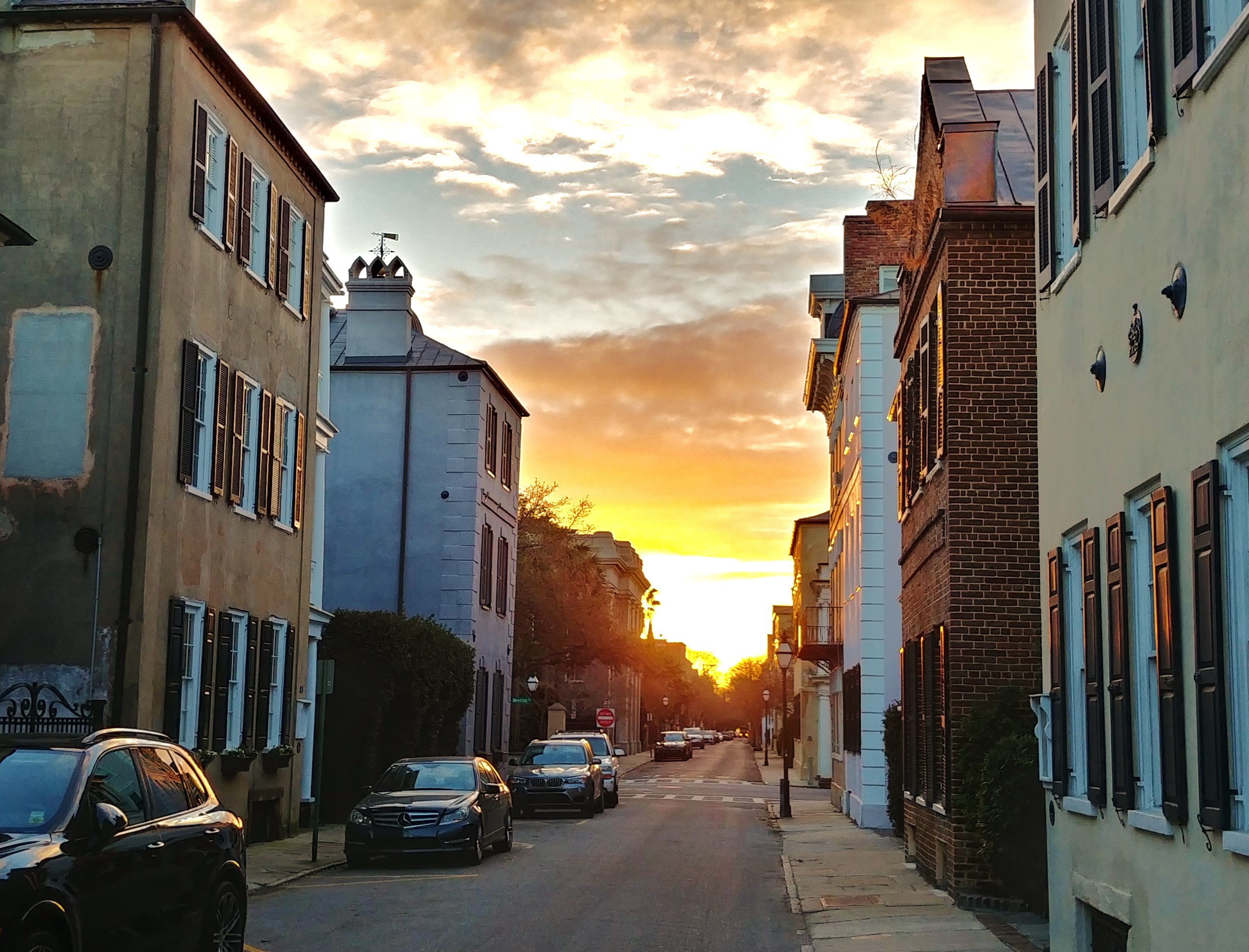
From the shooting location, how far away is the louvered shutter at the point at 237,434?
21.9 meters

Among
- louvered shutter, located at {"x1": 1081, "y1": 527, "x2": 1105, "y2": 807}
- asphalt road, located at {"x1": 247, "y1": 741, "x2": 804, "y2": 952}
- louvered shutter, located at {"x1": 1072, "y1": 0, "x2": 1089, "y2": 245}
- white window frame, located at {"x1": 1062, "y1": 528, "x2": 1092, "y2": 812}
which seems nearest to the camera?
louvered shutter, located at {"x1": 1081, "y1": 527, "x2": 1105, "y2": 807}

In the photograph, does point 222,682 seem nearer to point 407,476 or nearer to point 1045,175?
point 1045,175

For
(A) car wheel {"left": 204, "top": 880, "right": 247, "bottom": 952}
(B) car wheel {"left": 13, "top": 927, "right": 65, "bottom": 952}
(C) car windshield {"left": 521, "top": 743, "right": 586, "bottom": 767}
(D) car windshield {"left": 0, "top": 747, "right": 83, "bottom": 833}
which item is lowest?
(A) car wheel {"left": 204, "top": 880, "right": 247, "bottom": 952}

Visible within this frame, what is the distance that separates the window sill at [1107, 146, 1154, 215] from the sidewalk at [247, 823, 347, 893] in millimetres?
11671

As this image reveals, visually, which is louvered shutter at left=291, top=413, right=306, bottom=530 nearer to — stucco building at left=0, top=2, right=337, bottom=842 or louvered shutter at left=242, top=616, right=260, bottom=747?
louvered shutter at left=242, top=616, right=260, bottom=747

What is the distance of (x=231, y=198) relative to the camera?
21562 mm

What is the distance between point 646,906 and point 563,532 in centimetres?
4646

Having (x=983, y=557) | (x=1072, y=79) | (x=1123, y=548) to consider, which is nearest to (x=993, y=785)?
(x=983, y=557)

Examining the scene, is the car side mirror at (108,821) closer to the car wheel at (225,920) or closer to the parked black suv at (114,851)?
the parked black suv at (114,851)

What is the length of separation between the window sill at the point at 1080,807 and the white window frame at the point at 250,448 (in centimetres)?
1430

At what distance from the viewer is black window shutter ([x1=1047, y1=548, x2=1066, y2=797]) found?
11453 mm

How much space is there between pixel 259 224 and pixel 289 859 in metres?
9.30

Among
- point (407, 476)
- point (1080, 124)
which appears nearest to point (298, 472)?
point (407, 476)

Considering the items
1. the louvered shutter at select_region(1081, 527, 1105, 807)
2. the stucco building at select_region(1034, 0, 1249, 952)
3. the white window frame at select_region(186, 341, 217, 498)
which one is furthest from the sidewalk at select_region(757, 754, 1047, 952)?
the white window frame at select_region(186, 341, 217, 498)
